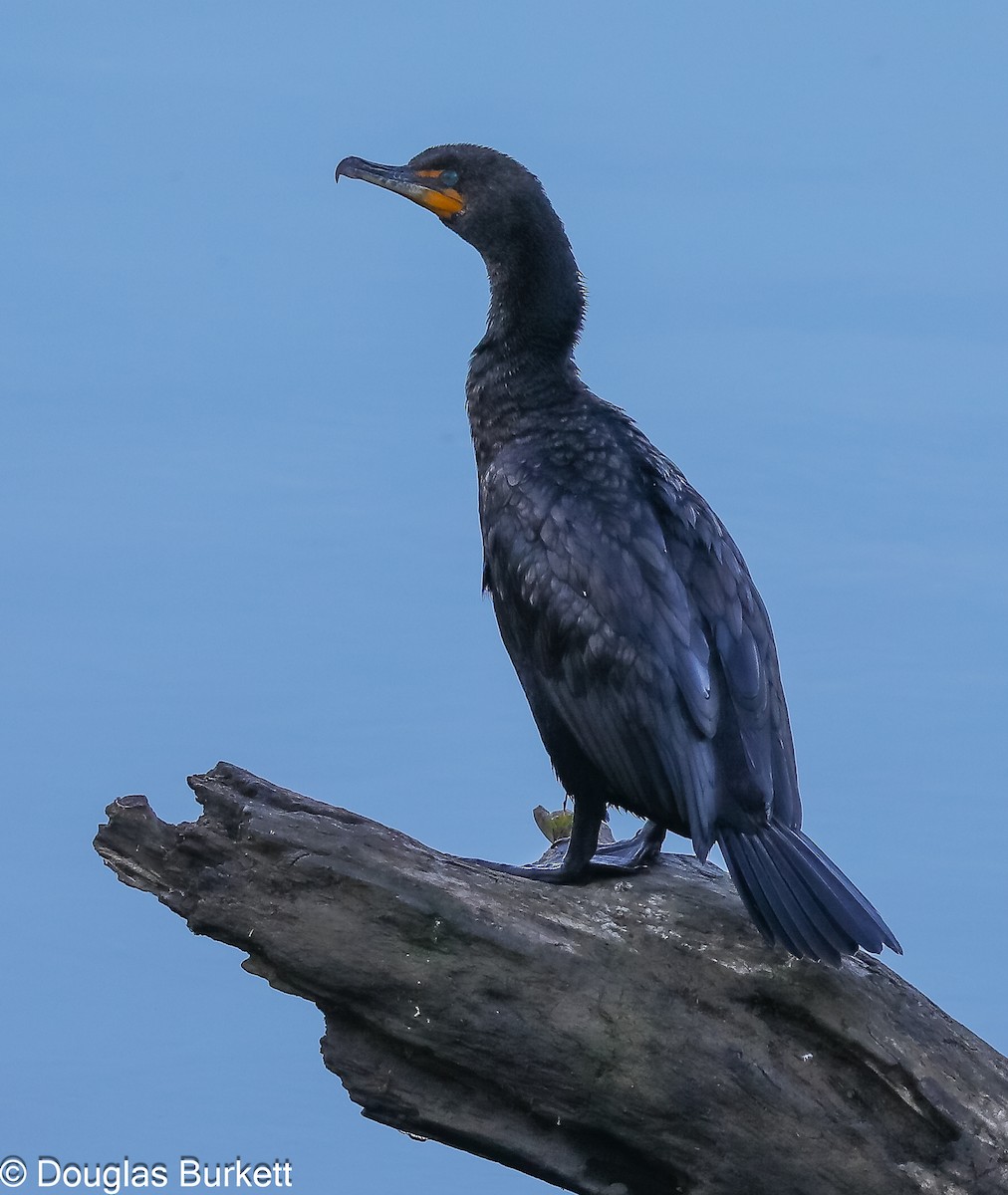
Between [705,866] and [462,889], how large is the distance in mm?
676


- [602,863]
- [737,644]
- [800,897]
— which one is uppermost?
[737,644]

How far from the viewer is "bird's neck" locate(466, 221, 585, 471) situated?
13.2ft

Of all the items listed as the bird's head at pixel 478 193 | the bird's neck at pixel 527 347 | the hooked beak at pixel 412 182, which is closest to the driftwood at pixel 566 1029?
the bird's neck at pixel 527 347

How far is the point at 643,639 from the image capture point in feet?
11.6

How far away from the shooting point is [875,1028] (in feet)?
11.2

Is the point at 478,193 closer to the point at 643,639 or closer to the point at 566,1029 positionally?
the point at 643,639

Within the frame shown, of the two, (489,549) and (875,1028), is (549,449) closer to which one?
(489,549)

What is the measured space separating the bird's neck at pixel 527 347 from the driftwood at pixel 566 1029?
42.9 inches

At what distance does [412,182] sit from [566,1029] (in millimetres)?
2172

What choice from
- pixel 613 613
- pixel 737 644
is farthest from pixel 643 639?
pixel 737 644

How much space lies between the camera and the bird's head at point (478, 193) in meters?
4.07

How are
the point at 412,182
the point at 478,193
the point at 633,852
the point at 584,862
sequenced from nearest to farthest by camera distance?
the point at 584,862 → the point at 633,852 → the point at 478,193 → the point at 412,182

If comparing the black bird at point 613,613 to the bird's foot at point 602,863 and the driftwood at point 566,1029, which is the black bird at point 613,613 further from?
the driftwood at point 566,1029

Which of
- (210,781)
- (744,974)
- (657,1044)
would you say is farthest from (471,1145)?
(210,781)
